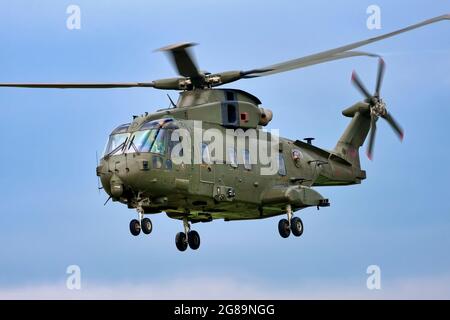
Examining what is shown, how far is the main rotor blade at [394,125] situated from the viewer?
137ft

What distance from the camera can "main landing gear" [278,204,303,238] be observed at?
38.3m

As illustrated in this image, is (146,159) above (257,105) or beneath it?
beneath

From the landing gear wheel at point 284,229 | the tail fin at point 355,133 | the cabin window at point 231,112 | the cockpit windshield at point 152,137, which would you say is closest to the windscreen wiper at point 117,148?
the cockpit windshield at point 152,137

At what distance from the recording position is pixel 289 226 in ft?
126

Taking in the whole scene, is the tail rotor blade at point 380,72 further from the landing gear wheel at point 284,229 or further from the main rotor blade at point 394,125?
the landing gear wheel at point 284,229

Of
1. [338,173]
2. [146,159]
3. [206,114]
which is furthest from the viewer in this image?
[338,173]

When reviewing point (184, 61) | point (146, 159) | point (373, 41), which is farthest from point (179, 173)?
point (373, 41)

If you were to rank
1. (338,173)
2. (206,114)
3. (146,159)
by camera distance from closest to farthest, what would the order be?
(146,159) → (206,114) → (338,173)

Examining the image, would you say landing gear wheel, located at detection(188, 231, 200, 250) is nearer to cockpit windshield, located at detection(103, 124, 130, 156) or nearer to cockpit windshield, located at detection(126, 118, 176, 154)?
cockpit windshield, located at detection(126, 118, 176, 154)

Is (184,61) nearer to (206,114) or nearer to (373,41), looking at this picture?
(206,114)

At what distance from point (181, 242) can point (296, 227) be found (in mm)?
3759

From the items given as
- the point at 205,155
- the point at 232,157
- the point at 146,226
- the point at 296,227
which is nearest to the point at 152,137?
the point at 205,155

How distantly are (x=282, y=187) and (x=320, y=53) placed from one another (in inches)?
194

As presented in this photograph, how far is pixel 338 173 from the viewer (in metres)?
41.6
